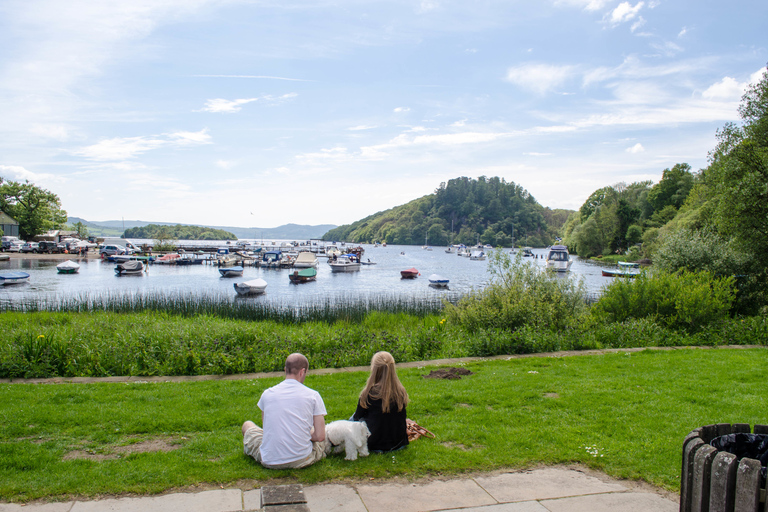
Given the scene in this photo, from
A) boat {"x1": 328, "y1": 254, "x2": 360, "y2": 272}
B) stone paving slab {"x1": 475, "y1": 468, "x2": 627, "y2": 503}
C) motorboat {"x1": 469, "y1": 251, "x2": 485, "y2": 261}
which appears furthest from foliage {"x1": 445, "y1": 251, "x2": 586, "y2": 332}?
motorboat {"x1": 469, "y1": 251, "x2": 485, "y2": 261}

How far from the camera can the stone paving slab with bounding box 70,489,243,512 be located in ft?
13.0

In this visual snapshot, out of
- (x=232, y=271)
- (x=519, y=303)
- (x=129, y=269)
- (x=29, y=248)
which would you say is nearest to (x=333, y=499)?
(x=519, y=303)

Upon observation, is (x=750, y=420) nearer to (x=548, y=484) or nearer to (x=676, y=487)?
(x=676, y=487)

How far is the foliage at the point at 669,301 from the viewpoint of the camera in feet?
45.4

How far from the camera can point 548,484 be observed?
451 cm

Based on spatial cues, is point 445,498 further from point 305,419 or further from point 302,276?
point 302,276

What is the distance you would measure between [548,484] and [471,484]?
736 millimetres

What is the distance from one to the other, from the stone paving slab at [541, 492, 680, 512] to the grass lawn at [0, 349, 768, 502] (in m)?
0.36

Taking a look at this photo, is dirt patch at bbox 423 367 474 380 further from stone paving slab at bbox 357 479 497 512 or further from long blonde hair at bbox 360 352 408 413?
stone paving slab at bbox 357 479 497 512

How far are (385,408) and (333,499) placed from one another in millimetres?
1236

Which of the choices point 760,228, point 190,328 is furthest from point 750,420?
point 760,228

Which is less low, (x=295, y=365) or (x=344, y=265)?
(x=295, y=365)

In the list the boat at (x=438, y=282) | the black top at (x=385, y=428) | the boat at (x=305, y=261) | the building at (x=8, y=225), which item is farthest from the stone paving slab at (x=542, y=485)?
the building at (x=8, y=225)

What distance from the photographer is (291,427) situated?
16.0 ft
